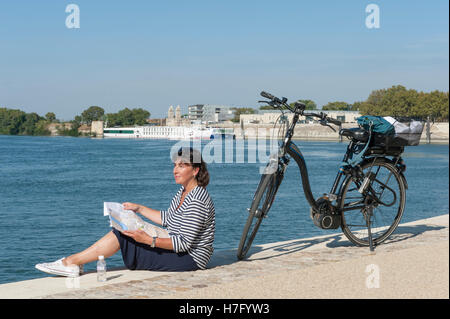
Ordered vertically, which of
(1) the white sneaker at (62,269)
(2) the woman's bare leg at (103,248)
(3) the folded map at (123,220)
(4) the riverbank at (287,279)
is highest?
(3) the folded map at (123,220)

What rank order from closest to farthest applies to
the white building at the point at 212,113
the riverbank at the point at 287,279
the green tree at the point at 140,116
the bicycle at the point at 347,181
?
the riverbank at the point at 287,279 → the bicycle at the point at 347,181 → the white building at the point at 212,113 → the green tree at the point at 140,116

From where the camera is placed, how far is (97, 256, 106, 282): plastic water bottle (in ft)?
16.0

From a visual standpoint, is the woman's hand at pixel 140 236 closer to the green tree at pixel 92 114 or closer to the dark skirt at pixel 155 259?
the dark skirt at pixel 155 259

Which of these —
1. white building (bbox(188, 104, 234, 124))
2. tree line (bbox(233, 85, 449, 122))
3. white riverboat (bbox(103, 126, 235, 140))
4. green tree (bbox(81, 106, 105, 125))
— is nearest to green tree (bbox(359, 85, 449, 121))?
tree line (bbox(233, 85, 449, 122))

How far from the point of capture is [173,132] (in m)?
129

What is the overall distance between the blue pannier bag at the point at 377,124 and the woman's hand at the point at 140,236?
2.72 m

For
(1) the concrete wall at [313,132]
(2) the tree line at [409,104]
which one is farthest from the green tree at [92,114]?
(2) the tree line at [409,104]

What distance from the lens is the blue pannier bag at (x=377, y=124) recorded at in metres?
6.49

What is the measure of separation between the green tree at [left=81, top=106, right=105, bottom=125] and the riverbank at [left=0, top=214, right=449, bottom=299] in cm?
15196

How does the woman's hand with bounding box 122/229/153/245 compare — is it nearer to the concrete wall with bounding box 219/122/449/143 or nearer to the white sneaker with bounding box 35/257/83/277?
the white sneaker with bounding box 35/257/83/277

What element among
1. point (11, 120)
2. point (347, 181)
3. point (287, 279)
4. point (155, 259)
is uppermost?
point (11, 120)

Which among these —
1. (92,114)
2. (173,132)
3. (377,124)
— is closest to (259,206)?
(377,124)

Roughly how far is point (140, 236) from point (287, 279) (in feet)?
4.26

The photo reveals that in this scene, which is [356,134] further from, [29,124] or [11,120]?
[29,124]
